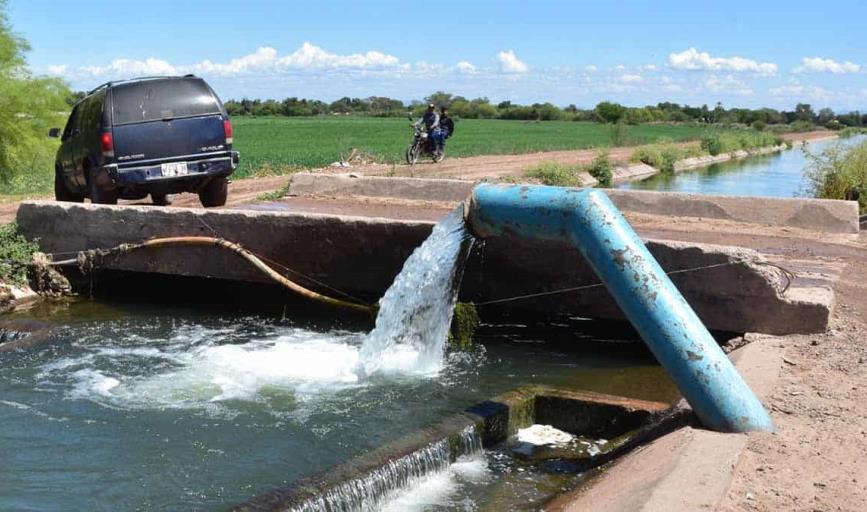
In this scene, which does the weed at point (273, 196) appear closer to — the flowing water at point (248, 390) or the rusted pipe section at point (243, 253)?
the rusted pipe section at point (243, 253)

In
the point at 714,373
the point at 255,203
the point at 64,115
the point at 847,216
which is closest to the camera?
the point at 714,373

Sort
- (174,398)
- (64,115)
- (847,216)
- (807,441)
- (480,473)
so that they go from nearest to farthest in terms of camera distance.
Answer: (807,441), (480,473), (174,398), (847,216), (64,115)

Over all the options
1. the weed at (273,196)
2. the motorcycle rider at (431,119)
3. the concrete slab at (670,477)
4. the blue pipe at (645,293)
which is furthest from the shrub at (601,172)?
the concrete slab at (670,477)

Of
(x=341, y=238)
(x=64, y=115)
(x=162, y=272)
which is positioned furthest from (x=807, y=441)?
(x=64, y=115)

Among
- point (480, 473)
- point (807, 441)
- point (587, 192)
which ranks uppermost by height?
point (587, 192)

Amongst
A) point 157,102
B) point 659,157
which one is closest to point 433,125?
point 157,102

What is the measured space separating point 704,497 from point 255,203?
12.4 m

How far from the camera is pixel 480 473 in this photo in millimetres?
6332

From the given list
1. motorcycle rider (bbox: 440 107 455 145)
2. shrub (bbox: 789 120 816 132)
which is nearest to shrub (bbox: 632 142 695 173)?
motorcycle rider (bbox: 440 107 455 145)

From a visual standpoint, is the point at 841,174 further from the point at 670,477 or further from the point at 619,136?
the point at 619,136

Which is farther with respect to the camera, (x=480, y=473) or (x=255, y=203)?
(x=255, y=203)

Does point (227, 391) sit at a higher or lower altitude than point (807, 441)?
lower

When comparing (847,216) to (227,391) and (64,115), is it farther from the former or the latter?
(64,115)

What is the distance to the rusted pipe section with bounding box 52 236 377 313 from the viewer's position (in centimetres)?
1015
